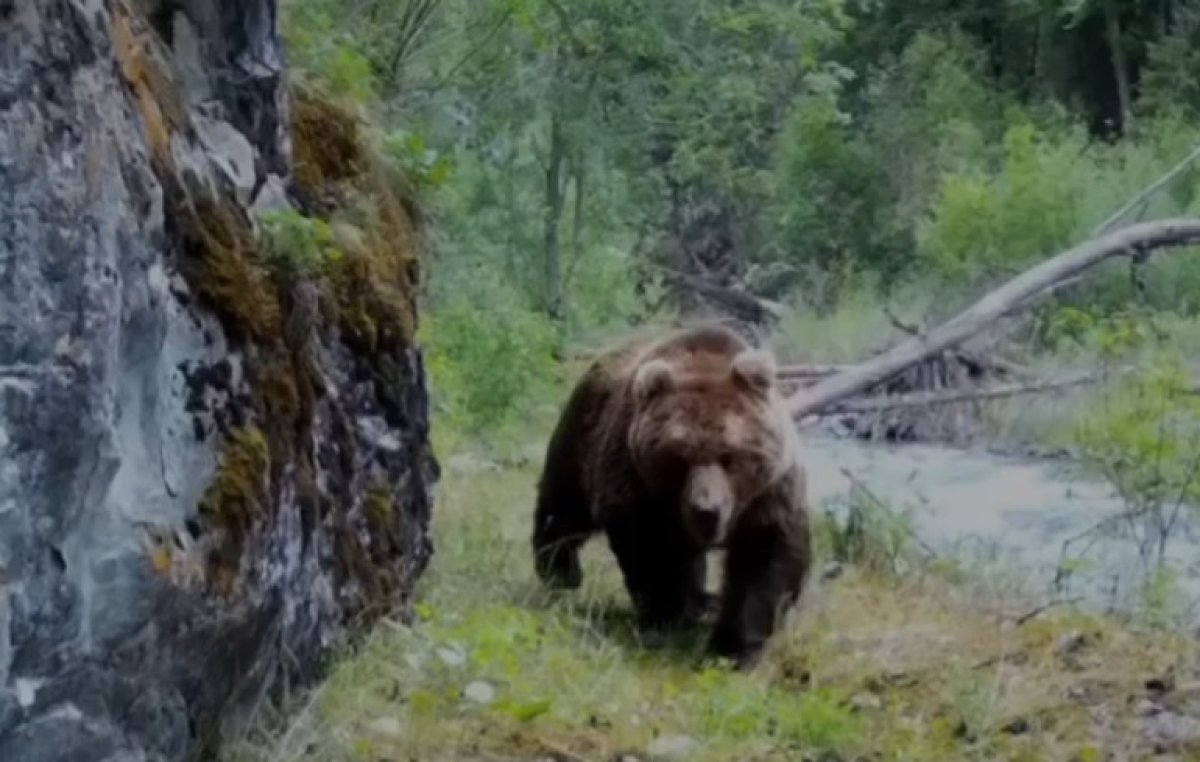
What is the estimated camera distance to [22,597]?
288 cm

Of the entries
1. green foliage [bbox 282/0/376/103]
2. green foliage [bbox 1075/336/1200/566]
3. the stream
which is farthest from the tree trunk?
green foliage [bbox 282/0/376/103]

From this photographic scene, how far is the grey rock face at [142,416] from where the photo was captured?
2906 mm

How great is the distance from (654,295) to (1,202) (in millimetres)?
19693

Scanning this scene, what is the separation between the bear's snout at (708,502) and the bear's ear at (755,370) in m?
0.34

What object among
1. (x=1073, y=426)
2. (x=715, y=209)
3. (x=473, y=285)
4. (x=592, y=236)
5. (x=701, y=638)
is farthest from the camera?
(x=715, y=209)

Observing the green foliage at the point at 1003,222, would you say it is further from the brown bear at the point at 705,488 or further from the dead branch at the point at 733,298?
the brown bear at the point at 705,488

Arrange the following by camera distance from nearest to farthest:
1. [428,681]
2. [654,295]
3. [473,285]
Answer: [428,681]
[473,285]
[654,295]

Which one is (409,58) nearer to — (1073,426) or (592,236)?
(1073,426)

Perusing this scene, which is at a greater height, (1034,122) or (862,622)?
(1034,122)

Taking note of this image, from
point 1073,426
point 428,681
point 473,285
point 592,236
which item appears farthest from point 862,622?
point 592,236

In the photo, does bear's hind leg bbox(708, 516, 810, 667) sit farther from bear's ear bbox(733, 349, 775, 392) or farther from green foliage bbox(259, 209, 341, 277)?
green foliage bbox(259, 209, 341, 277)

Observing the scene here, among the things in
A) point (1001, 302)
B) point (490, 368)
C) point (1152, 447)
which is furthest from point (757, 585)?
point (490, 368)

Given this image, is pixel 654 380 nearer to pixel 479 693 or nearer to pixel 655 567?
pixel 655 567

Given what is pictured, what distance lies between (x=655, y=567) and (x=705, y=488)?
53cm
